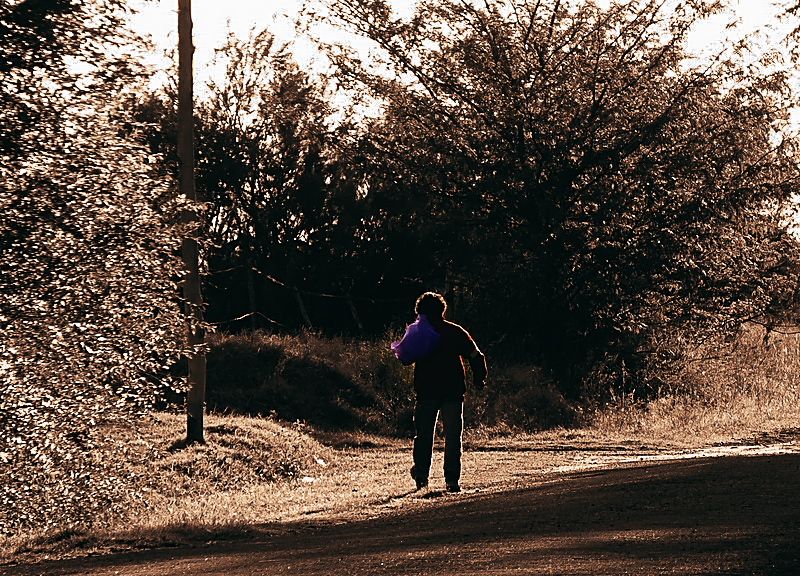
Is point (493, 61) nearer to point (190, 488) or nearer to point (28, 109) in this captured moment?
point (190, 488)

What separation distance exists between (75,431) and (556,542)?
8.13 m

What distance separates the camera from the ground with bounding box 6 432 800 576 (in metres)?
8.56

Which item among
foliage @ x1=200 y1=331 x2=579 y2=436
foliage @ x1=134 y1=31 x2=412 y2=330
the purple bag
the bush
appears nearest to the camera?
the purple bag

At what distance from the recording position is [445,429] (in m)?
15.0

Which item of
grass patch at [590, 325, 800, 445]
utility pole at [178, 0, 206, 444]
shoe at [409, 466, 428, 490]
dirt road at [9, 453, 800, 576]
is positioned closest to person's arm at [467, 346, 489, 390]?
dirt road at [9, 453, 800, 576]

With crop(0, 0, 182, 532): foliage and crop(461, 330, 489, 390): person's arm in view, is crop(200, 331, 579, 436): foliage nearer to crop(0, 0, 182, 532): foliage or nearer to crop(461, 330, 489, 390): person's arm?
crop(0, 0, 182, 532): foliage

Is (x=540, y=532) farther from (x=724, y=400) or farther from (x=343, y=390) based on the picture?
(x=724, y=400)

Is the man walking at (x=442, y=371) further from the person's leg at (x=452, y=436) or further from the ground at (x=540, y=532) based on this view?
the ground at (x=540, y=532)

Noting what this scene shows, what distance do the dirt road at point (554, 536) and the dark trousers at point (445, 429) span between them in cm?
57

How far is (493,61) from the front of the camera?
100 feet

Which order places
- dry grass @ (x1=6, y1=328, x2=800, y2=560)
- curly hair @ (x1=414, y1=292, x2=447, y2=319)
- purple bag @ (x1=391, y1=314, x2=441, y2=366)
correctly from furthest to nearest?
curly hair @ (x1=414, y1=292, x2=447, y2=319) < purple bag @ (x1=391, y1=314, x2=441, y2=366) < dry grass @ (x1=6, y1=328, x2=800, y2=560)

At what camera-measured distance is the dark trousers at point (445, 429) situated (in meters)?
14.9

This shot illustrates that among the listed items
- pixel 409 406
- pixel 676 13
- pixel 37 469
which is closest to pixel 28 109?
pixel 37 469

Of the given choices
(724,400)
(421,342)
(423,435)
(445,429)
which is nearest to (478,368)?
(421,342)
